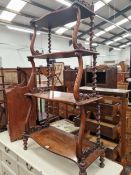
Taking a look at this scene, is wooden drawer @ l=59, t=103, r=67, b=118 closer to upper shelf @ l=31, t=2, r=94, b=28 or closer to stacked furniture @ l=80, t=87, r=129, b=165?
stacked furniture @ l=80, t=87, r=129, b=165

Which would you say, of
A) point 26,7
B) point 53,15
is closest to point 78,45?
point 53,15

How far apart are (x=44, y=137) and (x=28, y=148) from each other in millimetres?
240

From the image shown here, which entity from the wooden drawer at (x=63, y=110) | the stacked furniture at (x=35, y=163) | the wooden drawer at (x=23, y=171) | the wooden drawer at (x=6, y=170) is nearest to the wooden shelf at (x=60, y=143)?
the stacked furniture at (x=35, y=163)

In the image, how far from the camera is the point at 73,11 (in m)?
1.40

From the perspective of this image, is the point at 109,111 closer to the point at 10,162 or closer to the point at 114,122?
the point at 114,122

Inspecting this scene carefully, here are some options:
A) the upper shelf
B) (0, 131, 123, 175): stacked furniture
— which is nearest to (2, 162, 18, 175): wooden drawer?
(0, 131, 123, 175): stacked furniture

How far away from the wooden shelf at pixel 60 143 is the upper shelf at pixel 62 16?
1.14m

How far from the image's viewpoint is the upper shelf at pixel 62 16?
1355 mm

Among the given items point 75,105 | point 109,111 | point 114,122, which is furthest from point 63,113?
point 75,105

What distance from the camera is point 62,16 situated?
5.12 feet

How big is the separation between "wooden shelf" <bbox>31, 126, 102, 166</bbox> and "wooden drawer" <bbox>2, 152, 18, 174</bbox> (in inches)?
14.8

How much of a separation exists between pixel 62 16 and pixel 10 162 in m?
1.63

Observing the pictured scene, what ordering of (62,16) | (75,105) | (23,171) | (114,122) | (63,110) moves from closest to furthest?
(75,105) < (62,16) < (23,171) < (114,122) < (63,110)

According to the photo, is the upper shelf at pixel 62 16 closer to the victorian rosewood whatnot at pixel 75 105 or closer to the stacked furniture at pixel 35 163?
the victorian rosewood whatnot at pixel 75 105
